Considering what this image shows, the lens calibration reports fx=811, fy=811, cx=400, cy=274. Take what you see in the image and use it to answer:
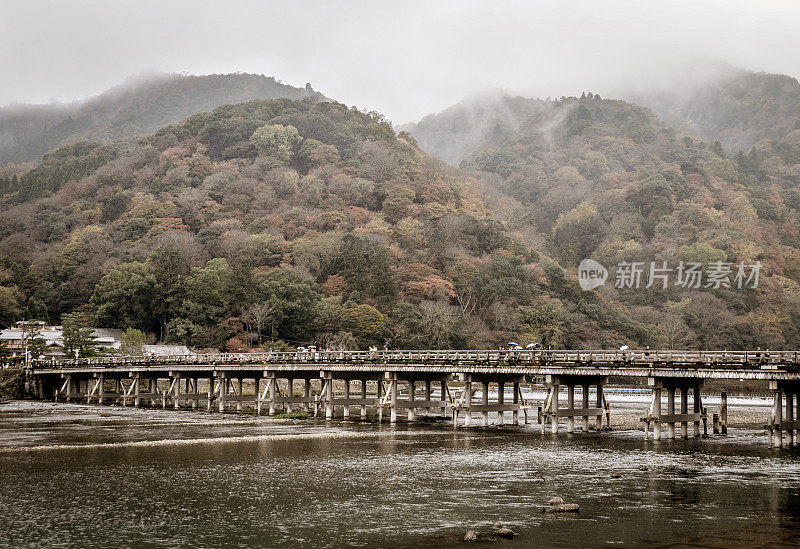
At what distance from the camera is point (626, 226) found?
454 feet

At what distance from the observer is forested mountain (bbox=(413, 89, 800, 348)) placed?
10706 centimetres

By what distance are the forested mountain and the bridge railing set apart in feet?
171

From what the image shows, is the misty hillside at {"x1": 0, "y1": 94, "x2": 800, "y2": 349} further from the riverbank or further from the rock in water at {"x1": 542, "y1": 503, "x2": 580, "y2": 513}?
the rock in water at {"x1": 542, "y1": 503, "x2": 580, "y2": 513}

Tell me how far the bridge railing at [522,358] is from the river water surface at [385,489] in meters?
4.02

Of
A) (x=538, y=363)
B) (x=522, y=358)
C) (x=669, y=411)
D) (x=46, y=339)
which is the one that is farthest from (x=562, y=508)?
(x=46, y=339)

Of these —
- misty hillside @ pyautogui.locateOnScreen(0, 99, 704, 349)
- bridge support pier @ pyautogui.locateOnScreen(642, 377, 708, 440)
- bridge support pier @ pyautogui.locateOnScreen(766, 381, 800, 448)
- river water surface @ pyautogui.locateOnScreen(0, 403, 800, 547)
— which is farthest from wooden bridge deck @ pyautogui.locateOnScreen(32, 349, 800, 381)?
misty hillside @ pyautogui.locateOnScreen(0, 99, 704, 349)

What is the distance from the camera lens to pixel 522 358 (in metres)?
45.8

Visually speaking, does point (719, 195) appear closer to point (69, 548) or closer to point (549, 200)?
point (549, 200)

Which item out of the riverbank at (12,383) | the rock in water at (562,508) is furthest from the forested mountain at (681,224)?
the rock in water at (562,508)

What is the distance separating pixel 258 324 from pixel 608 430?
169 ft

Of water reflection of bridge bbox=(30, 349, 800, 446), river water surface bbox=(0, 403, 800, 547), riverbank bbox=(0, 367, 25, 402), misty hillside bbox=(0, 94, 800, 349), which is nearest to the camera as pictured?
river water surface bbox=(0, 403, 800, 547)

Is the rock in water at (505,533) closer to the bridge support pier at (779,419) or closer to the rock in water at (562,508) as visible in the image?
the rock in water at (562,508)

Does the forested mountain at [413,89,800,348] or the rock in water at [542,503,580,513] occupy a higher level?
the forested mountain at [413,89,800,348]

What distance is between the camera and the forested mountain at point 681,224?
107062mm
